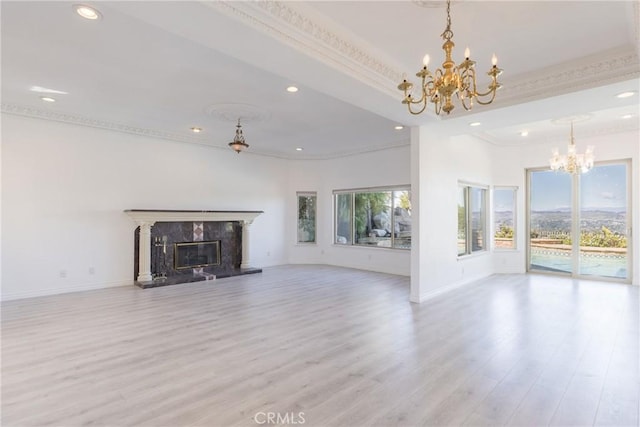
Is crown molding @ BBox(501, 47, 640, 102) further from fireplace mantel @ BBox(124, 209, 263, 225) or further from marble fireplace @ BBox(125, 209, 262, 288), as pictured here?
marble fireplace @ BBox(125, 209, 262, 288)

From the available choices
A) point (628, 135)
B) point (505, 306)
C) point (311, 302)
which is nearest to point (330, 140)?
point (311, 302)

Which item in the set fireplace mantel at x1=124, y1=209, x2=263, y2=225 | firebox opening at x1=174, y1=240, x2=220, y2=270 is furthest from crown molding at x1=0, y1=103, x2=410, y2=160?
firebox opening at x1=174, y1=240, x2=220, y2=270

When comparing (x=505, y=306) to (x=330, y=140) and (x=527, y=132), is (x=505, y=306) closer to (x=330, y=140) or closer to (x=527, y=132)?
(x=527, y=132)

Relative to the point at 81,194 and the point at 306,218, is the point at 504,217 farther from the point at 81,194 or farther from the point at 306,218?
the point at 81,194

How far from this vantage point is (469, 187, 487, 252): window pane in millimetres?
7246

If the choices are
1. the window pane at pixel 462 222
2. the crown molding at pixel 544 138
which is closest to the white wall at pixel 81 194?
the window pane at pixel 462 222

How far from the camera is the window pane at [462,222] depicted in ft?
22.2

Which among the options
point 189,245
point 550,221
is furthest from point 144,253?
point 550,221

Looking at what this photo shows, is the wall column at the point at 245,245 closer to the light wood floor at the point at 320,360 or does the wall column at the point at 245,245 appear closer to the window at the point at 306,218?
the window at the point at 306,218

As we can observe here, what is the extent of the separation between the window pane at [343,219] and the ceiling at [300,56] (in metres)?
3.56

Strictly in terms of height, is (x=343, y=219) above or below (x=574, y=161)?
below

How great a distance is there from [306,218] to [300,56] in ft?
22.1

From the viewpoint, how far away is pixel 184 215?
696 centimetres

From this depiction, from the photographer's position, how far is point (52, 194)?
568 cm
